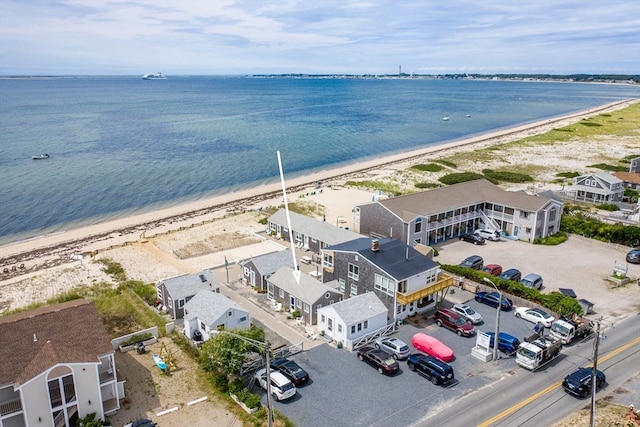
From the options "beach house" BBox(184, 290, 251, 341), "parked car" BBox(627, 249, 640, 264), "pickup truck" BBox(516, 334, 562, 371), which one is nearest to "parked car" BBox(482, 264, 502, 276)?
"pickup truck" BBox(516, 334, 562, 371)

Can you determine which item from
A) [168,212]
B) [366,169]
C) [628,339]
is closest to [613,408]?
[628,339]

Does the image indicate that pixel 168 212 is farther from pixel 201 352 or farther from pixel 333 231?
pixel 201 352

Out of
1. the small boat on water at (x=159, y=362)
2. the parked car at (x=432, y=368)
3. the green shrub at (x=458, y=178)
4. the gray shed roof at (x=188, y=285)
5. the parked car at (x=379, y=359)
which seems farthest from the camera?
the green shrub at (x=458, y=178)

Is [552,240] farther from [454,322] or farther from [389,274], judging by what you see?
[389,274]

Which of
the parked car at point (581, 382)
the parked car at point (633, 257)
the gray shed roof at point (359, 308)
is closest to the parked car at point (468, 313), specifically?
the gray shed roof at point (359, 308)

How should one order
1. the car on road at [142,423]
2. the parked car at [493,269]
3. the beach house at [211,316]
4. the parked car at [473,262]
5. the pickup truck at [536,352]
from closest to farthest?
1. the car on road at [142,423]
2. the pickup truck at [536,352]
3. the beach house at [211,316]
4. the parked car at [493,269]
5. the parked car at [473,262]

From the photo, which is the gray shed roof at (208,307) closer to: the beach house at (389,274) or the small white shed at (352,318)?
the small white shed at (352,318)

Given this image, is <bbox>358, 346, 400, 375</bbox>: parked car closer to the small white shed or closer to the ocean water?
the small white shed
